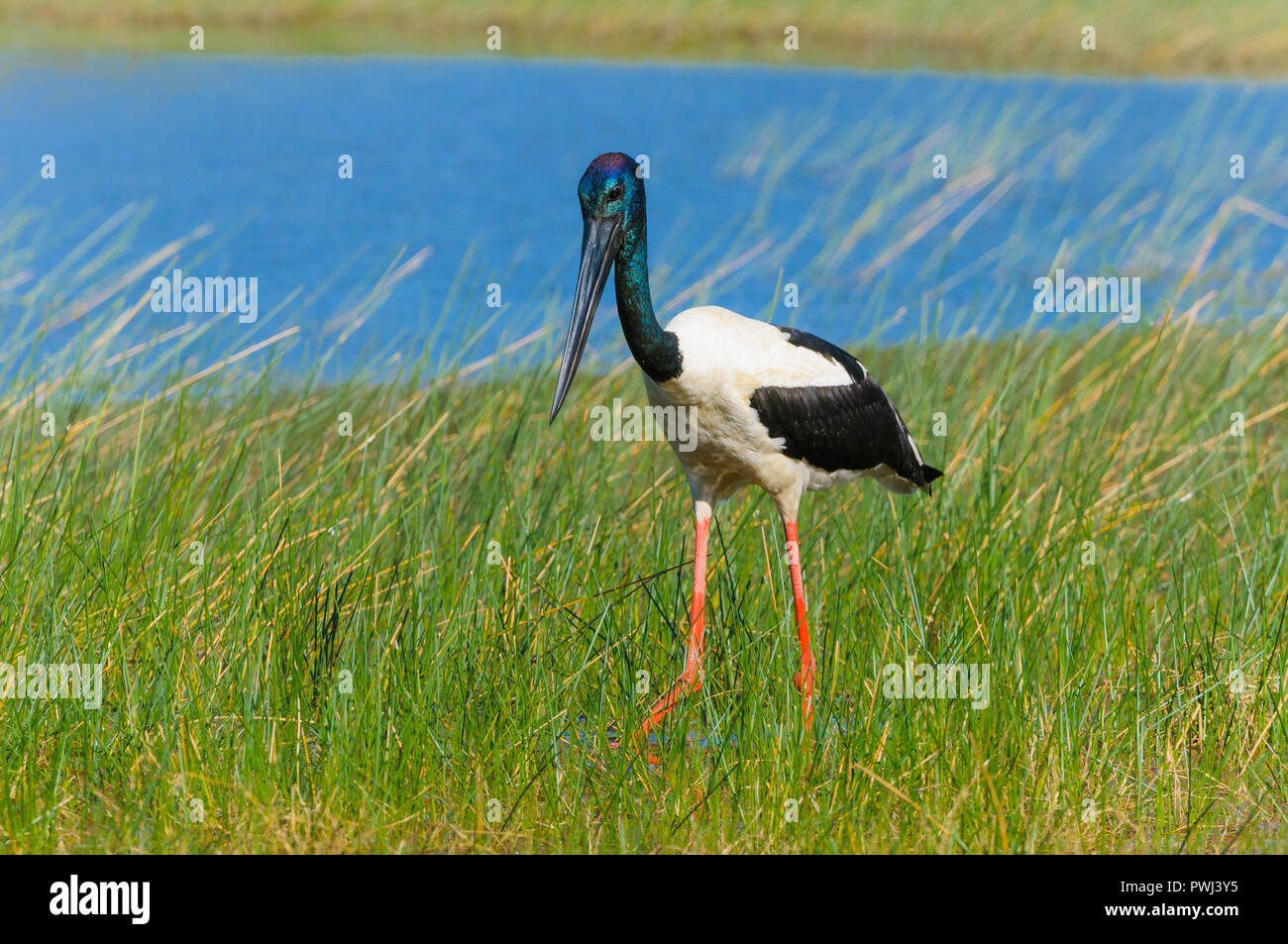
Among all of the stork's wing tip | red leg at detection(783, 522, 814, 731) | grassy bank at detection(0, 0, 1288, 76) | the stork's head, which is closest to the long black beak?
the stork's head

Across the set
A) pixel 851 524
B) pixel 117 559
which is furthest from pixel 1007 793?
pixel 117 559

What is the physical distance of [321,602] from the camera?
5863mm

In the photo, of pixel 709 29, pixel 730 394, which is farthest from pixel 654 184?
pixel 730 394

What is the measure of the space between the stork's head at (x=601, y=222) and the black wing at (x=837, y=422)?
70 cm

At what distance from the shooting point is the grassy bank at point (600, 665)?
463 cm

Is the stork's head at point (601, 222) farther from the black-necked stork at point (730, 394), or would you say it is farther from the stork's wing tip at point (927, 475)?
the stork's wing tip at point (927, 475)

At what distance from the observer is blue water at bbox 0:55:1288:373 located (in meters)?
10.6

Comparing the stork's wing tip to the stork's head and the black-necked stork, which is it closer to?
the black-necked stork

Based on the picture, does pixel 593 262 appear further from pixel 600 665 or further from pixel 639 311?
pixel 600 665

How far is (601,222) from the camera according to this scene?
497 centimetres

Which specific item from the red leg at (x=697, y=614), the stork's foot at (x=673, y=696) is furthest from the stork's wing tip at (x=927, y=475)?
the stork's foot at (x=673, y=696)

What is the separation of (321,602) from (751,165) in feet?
43.3

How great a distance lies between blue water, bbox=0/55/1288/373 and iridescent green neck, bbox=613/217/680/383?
2.57m

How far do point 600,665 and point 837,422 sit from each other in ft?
3.98
